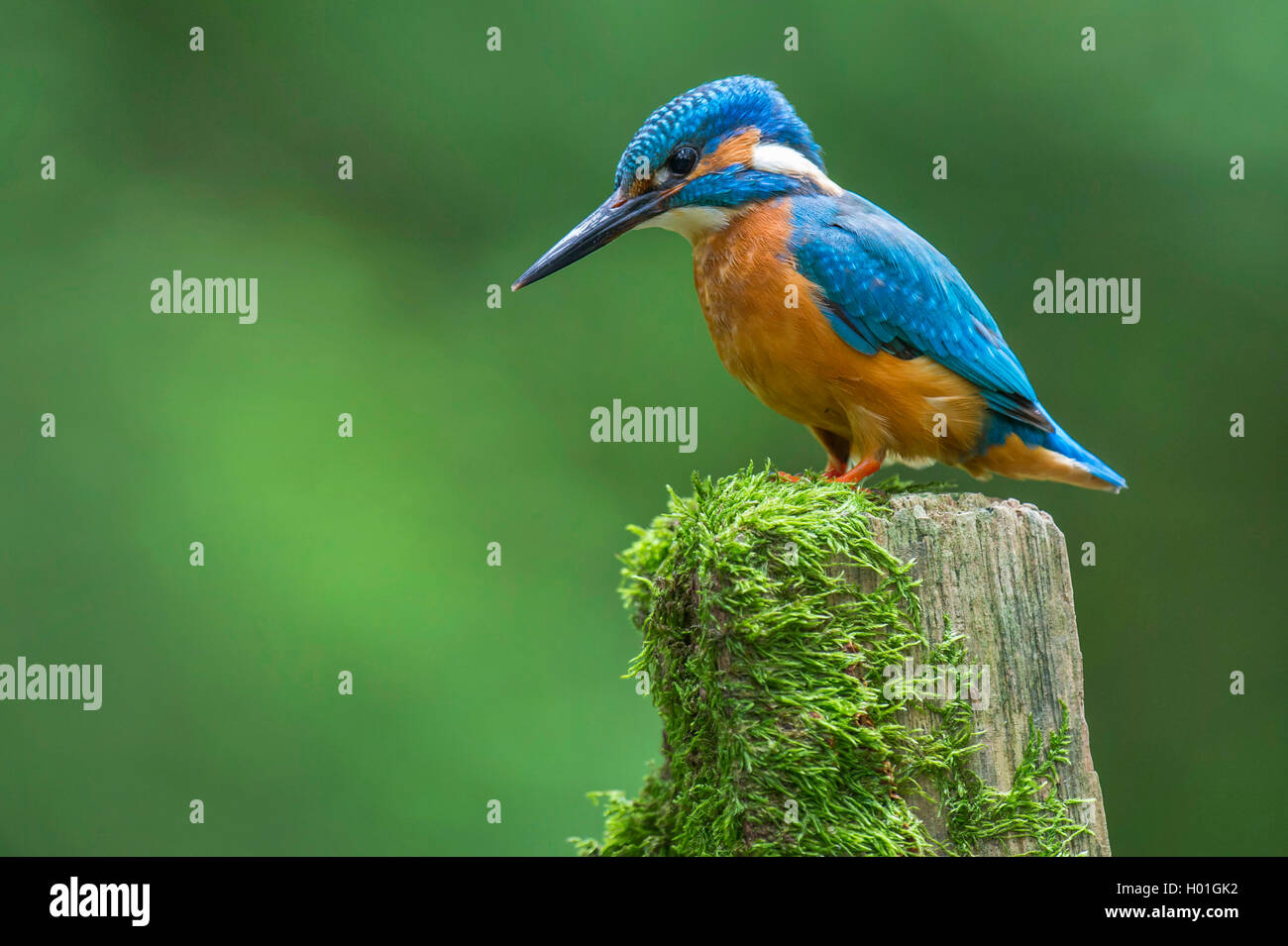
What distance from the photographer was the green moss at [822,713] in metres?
2.04

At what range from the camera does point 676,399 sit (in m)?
5.45

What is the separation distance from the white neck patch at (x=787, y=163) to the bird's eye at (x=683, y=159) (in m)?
0.17

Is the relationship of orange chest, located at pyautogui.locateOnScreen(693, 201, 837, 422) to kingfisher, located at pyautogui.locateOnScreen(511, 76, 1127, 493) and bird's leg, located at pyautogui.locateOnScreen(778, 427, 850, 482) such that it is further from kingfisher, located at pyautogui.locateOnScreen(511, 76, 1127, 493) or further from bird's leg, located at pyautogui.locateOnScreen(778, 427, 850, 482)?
bird's leg, located at pyautogui.locateOnScreen(778, 427, 850, 482)

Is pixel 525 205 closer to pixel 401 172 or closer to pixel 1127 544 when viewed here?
pixel 401 172

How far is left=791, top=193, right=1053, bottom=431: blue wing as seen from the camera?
2.88 meters

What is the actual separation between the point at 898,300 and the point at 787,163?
0.56 metres

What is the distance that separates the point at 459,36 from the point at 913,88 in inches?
90.9
